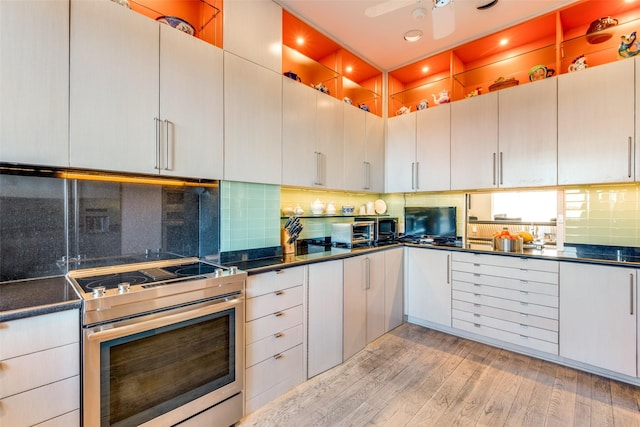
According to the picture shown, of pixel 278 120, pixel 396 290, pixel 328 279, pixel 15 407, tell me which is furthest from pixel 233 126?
pixel 396 290

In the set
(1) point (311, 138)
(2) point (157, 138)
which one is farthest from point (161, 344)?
(1) point (311, 138)

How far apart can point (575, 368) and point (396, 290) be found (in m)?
1.55

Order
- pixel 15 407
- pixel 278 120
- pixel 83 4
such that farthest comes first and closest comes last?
pixel 278 120
pixel 83 4
pixel 15 407

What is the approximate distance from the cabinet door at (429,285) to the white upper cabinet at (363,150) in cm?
94

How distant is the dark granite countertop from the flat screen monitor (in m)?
3.33

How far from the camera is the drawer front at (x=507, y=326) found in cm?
242

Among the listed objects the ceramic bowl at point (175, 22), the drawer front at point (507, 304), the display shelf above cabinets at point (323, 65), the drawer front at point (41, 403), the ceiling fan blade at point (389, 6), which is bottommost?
the drawer front at point (507, 304)

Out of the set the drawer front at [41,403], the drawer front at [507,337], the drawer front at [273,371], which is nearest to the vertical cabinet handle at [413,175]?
the drawer front at [507,337]

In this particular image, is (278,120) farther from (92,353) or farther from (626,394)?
(626,394)

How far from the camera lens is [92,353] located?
121 centimetres

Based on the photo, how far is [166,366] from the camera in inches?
56.9

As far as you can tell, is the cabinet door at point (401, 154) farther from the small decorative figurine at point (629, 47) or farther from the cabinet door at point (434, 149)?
the small decorative figurine at point (629, 47)

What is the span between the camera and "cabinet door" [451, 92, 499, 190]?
9.41 feet

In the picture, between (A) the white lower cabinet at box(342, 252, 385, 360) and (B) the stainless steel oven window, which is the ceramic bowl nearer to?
(B) the stainless steel oven window
